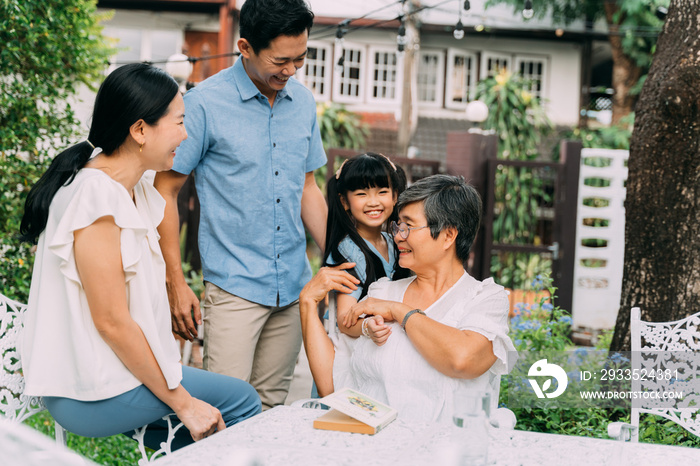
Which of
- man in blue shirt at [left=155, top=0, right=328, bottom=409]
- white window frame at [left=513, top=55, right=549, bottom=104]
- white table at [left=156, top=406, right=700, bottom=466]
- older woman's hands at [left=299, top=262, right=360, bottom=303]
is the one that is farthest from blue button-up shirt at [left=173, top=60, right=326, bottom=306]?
white window frame at [left=513, top=55, right=549, bottom=104]

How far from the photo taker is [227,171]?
8.79 feet

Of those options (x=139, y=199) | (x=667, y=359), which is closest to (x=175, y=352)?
(x=139, y=199)

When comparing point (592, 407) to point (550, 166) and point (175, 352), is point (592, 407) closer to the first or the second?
point (175, 352)

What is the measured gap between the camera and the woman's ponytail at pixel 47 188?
1.99m

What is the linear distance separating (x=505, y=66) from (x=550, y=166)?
7488 millimetres

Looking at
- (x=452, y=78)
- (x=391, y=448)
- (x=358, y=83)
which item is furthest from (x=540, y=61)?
(x=391, y=448)

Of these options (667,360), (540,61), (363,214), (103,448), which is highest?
(540,61)

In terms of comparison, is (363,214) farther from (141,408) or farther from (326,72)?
(326,72)

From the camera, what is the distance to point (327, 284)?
2.46 metres

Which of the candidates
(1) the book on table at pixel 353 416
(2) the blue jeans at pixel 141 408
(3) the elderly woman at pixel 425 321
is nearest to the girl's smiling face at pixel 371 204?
(3) the elderly woman at pixel 425 321

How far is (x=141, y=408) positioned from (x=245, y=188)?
0.97 m

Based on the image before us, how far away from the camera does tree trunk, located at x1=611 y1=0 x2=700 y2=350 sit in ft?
11.5

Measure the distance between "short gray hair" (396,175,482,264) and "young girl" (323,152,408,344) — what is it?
0.29m

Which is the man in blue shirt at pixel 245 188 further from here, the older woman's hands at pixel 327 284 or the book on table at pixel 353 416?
the book on table at pixel 353 416
